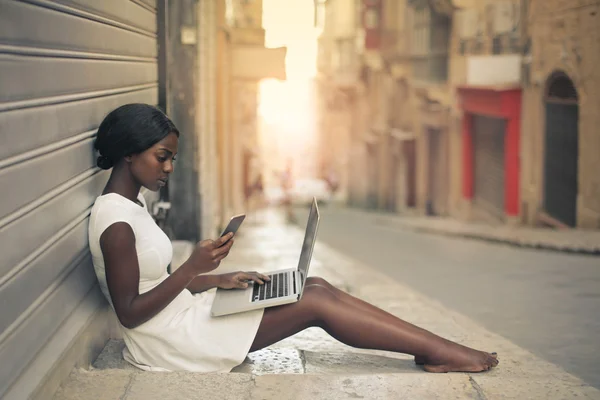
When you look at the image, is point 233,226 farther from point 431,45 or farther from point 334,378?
point 431,45

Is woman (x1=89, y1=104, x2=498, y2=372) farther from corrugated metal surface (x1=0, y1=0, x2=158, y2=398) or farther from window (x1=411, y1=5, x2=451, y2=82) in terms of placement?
window (x1=411, y1=5, x2=451, y2=82)

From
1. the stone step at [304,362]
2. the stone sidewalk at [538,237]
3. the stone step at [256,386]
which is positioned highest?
the stone step at [256,386]

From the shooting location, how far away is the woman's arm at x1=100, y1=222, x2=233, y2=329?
3787mm

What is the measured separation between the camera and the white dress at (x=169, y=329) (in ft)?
13.2

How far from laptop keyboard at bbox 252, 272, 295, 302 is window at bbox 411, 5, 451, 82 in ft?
66.8

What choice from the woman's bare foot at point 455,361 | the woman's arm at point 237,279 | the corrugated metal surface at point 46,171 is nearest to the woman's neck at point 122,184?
the corrugated metal surface at point 46,171

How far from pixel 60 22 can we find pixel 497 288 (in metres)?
6.01

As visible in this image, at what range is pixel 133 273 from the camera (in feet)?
12.5

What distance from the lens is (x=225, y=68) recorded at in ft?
53.6

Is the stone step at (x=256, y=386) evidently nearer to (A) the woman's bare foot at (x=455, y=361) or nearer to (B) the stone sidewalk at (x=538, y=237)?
(A) the woman's bare foot at (x=455, y=361)

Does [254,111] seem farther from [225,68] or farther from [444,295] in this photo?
[444,295]

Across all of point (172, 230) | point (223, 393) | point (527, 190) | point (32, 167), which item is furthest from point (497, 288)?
point (527, 190)

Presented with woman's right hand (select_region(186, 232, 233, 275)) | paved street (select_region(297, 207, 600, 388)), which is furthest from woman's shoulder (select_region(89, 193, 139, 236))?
paved street (select_region(297, 207, 600, 388))

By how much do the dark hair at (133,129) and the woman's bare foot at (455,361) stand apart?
1561mm
